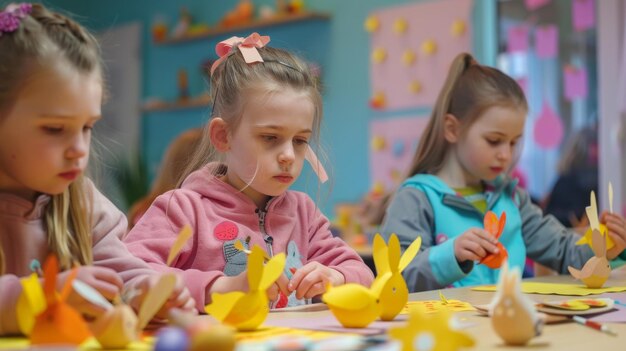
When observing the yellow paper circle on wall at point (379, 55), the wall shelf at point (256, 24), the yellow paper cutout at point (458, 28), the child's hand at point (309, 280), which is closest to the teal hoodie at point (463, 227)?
the child's hand at point (309, 280)

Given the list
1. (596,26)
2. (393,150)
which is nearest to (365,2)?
(393,150)

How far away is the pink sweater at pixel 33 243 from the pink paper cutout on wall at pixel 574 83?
3169mm

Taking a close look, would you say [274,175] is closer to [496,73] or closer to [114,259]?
[114,259]

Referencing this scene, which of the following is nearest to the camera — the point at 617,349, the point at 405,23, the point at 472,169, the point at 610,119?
the point at 617,349

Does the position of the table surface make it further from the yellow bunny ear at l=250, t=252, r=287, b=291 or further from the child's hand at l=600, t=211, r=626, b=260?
the child's hand at l=600, t=211, r=626, b=260

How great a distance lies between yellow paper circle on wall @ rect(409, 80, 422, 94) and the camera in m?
4.21

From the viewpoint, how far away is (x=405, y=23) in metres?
4.26

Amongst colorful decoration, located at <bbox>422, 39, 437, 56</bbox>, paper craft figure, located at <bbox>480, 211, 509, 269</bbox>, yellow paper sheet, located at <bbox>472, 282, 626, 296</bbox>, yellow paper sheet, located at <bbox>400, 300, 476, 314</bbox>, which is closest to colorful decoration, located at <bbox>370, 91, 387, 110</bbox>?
colorful decoration, located at <bbox>422, 39, 437, 56</bbox>

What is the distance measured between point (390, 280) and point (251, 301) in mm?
202

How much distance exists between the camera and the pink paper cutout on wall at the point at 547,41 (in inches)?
156

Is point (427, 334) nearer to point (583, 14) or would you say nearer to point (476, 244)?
point (476, 244)

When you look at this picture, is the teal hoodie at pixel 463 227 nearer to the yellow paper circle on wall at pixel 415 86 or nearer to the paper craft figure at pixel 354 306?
the paper craft figure at pixel 354 306

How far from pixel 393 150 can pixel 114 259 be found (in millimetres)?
3284

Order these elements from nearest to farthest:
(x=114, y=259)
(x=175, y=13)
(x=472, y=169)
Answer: (x=114, y=259)
(x=472, y=169)
(x=175, y=13)
